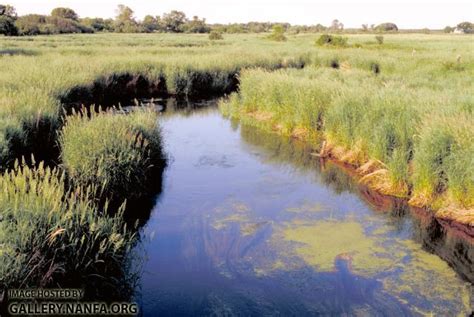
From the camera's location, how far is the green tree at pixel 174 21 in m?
87.7

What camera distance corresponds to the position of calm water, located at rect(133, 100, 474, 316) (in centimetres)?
523

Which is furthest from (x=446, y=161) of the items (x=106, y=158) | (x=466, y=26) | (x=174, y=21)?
(x=466, y=26)

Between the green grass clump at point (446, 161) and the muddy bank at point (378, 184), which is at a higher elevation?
the green grass clump at point (446, 161)

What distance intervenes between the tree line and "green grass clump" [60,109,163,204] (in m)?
44.6

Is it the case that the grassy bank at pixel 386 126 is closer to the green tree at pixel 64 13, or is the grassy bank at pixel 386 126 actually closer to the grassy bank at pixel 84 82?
the grassy bank at pixel 84 82

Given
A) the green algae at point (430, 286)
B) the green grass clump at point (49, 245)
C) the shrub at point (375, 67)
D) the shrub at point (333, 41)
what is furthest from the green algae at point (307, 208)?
the shrub at point (333, 41)

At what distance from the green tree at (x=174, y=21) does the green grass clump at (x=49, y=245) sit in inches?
3352

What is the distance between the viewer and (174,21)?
303 ft

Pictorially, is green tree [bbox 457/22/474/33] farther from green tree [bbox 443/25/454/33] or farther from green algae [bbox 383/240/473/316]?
green algae [bbox 383/240/473/316]

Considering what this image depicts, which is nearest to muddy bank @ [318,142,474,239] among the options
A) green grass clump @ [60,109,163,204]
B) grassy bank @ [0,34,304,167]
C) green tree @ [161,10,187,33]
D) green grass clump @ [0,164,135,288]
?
green grass clump @ [60,109,163,204]

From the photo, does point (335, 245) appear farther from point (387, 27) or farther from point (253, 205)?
point (387, 27)

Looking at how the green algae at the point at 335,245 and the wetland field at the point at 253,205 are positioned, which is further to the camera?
the green algae at the point at 335,245

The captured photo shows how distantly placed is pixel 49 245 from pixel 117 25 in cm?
8462

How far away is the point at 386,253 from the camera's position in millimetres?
6484
